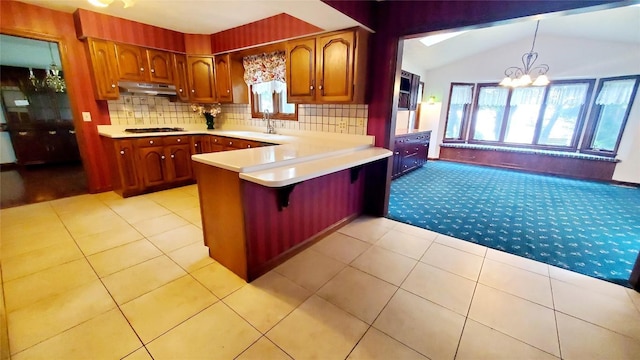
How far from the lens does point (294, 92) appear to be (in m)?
3.13

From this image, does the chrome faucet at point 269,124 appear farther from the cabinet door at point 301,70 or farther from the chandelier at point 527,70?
the chandelier at point 527,70

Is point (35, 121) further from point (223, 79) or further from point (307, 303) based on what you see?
point (307, 303)

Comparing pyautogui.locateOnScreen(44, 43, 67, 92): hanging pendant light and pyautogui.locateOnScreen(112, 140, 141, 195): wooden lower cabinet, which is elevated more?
pyautogui.locateOnScreen(44, 43, 67, 92): hanging pendant light

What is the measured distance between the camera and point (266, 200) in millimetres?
2004

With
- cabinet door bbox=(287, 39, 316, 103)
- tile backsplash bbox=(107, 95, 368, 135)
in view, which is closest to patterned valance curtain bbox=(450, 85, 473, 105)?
tile backsplash bbox=(107, 95, 368, 135)

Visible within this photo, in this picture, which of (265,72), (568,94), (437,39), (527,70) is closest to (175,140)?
(265,72)

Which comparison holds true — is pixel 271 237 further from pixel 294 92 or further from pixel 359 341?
pixel 294 92

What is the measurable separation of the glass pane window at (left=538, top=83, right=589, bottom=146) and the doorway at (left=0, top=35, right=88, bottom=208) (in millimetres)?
9698

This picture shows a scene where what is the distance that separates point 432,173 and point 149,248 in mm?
5228

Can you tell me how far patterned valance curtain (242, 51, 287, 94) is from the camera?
368 cm

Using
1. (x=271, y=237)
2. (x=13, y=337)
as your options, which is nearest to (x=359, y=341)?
(x=271, y=237)

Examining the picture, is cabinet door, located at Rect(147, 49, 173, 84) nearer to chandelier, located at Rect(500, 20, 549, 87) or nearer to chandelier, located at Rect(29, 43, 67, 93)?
chandelier, located at Rect(29, 43, 67, 93)

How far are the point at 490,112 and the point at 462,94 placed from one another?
2.82 feet

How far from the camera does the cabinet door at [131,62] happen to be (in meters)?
3.50
